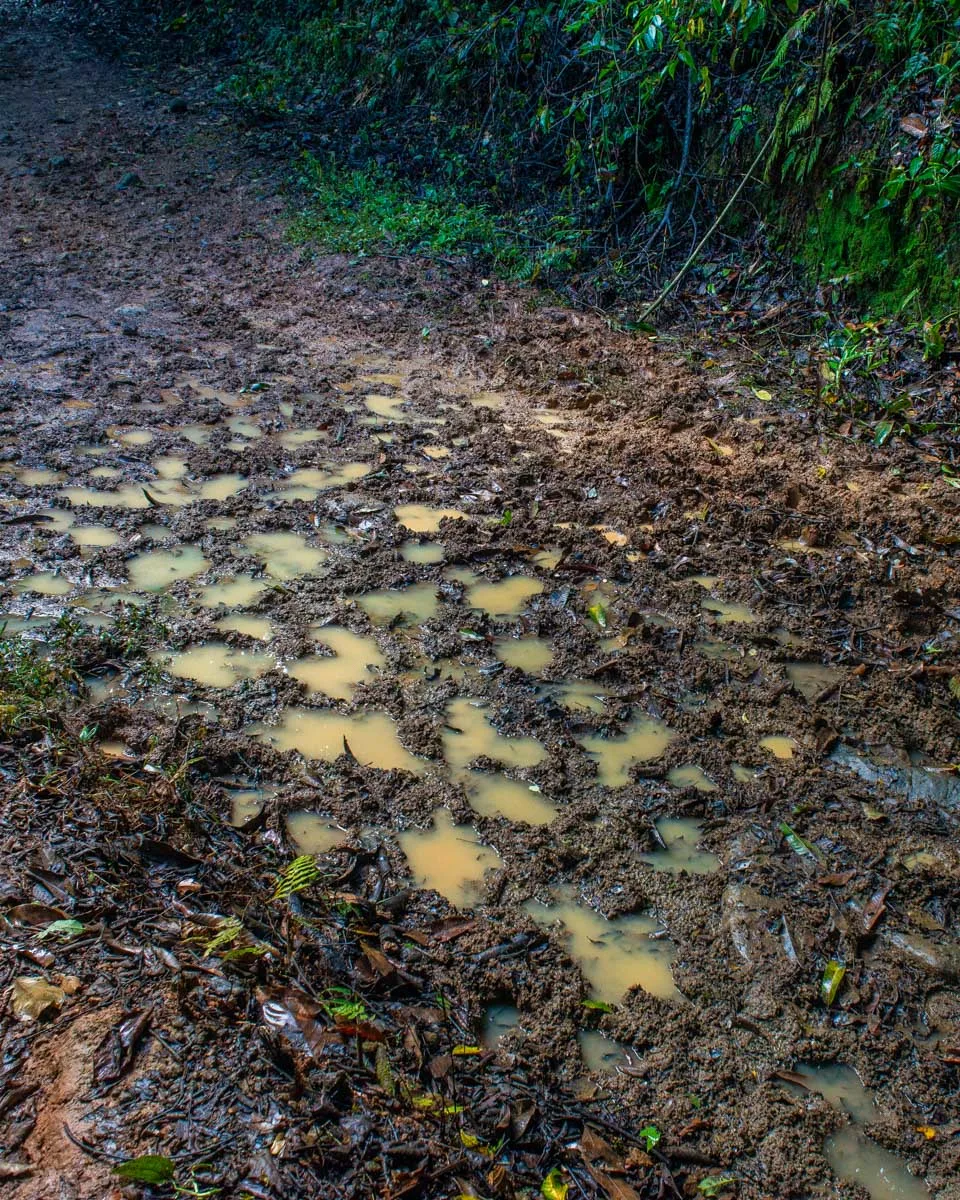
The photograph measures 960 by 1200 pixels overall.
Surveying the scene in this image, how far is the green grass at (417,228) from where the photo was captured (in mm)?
7312

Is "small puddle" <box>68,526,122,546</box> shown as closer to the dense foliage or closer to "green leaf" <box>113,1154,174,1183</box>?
"green leaf" <box>113,1154,174,1183</box>

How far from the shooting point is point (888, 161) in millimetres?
5926

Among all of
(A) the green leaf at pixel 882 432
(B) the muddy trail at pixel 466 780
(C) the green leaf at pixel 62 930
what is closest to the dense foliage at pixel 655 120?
(A) the green leaf at pixel 882 432

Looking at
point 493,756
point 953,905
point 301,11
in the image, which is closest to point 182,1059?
point 493,756

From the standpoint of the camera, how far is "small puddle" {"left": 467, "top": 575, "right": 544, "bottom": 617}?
3.80m

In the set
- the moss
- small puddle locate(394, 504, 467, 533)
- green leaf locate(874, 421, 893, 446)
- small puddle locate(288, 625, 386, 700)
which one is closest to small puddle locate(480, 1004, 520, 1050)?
small puddle locate(288, 625, 386, 700)

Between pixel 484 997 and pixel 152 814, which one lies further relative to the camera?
pixel 152 814

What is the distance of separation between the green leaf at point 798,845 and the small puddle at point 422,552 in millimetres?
1854

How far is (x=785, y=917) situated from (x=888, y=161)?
17.2 feet

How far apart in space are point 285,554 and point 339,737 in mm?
1182

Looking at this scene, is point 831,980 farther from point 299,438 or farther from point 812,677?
point 299,438

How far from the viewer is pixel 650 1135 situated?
6.78ft

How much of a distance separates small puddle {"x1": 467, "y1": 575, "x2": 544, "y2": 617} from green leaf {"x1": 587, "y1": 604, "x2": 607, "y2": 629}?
244 millimetres

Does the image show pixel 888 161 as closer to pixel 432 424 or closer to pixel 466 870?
Result: pixel 432 424
